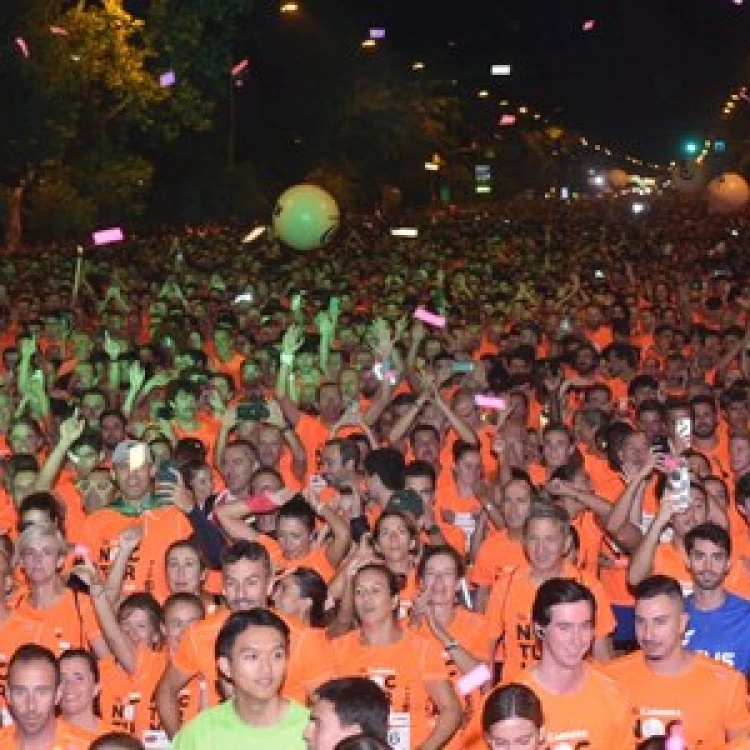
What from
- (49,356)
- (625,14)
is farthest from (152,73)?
(625,14)

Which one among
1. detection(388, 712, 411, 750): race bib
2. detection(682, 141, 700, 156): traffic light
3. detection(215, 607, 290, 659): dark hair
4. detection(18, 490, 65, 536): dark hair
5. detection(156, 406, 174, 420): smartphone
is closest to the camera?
detection(215, 607, 290, 659): dark hair

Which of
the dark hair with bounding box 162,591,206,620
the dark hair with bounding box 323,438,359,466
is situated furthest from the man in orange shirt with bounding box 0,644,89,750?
the dark hair with bounding box 323,438,359,466

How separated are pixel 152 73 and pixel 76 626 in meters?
27.8

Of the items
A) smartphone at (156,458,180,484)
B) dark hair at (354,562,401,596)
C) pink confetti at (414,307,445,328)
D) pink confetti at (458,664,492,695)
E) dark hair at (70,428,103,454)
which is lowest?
pink confetti at (458,664,492,695)

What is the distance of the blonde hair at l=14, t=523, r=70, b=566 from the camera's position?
7.81 metres

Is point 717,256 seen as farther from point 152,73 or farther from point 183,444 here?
point 183,444

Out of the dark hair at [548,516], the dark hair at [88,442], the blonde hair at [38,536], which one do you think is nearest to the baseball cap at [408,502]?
the dark hair at [548,516]

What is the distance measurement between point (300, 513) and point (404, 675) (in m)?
1.46

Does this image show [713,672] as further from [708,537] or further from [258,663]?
[258,663]

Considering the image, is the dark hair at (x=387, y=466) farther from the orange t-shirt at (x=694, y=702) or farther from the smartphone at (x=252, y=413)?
the orange t-shirt at (x=694, y=702)

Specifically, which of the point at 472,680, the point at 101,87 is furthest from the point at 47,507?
the point at 101,87

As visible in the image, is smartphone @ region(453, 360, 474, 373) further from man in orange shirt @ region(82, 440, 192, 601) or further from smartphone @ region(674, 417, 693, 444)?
man in orange shirt @ region(82, 440, 192, 601)

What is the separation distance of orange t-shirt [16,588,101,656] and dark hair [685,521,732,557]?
2434mm

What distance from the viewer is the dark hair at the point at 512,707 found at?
5.51m
